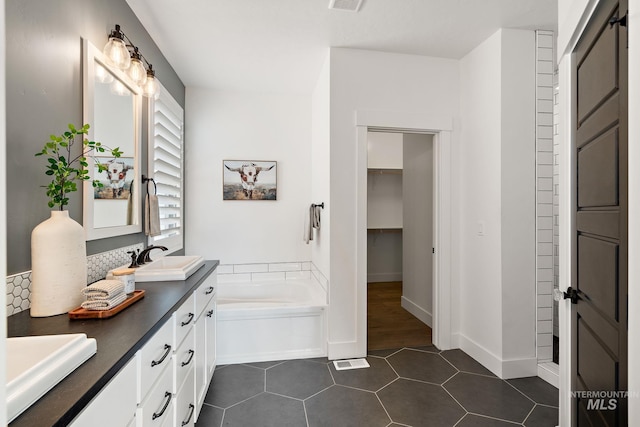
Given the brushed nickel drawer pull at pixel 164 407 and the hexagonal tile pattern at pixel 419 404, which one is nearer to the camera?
the brushed nickel drawer pull at pixel 164 407

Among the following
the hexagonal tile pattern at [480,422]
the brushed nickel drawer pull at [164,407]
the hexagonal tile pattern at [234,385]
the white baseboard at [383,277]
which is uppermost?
the brushed nickel drawer pull at [164,407]

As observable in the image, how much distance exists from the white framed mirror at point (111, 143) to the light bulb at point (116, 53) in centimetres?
5

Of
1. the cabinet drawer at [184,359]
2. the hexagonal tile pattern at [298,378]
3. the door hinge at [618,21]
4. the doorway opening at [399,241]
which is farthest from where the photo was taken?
the doorway opening at [399,241]

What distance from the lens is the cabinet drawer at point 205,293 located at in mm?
1804

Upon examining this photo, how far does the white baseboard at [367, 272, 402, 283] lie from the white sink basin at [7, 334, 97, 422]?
15.5ft

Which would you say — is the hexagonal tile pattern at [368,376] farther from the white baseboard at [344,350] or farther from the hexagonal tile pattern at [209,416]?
the hexagonal tile pattern at [209,416]

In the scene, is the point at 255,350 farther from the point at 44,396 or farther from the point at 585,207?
the point at 585,207

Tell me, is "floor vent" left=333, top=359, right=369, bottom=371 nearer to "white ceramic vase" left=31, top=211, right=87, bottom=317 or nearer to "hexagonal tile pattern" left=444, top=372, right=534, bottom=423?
"hexagonal tile pattern" left=444, top=372, right=534, bottom=423

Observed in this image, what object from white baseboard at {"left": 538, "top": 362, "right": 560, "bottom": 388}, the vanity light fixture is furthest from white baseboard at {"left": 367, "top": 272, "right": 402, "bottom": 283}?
the vanity light fixture

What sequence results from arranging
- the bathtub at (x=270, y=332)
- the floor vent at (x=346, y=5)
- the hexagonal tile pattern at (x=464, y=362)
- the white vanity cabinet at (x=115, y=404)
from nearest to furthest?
the white vanity cabinet at (x=115, y=404) → the floor vent at (x=346, y=5) → the hexagonal tile pattern at (x=464, y=362) → the bathtub at (x=270, y=332)

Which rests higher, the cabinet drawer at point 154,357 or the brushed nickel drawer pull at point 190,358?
the cabinet drawer at point 154,357

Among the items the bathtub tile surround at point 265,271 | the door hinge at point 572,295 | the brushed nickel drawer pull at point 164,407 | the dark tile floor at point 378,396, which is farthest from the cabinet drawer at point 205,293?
the door hinge at point 572,295

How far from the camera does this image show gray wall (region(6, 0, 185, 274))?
1.14 m

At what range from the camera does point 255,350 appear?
8.53 ft
